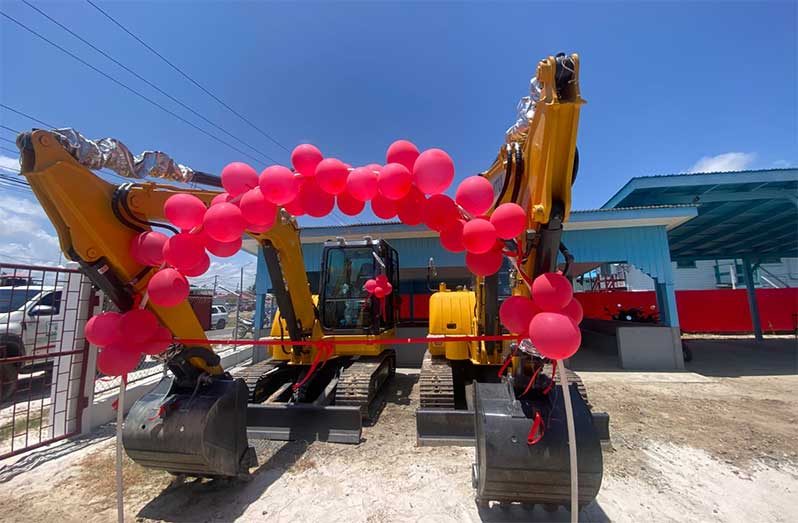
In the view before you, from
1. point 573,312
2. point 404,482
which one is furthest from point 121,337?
point 573,312

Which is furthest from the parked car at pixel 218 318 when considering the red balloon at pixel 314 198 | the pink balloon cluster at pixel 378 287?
the red balloon at pixel 314 198

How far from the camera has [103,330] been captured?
2.50 m

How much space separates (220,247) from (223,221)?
421 mm

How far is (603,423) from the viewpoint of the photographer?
3.97 m

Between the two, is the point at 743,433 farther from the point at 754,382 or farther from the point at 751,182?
the point at 751,182

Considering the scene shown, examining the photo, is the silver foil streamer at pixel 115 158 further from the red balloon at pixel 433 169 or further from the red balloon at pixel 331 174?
the red balloon at pixel 433 169

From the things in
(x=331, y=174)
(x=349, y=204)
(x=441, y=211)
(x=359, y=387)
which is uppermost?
(x=331, y=174)

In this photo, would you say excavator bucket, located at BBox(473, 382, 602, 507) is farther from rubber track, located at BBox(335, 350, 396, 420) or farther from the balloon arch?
rubber track, located at BBox(335, 350, 396, 420)

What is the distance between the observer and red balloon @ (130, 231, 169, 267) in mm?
2830

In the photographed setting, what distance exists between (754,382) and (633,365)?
92.0 inches

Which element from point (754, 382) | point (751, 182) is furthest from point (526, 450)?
point (751, 182)

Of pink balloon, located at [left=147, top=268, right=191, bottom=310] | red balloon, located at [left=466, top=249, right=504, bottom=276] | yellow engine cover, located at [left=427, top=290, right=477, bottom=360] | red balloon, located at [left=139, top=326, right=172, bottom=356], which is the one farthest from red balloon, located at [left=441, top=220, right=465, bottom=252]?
yellow engine cover, located at [left=427, top=290, right=477, bottom=360]

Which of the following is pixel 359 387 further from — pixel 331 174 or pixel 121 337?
pixel 331 174

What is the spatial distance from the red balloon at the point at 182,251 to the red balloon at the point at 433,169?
1.83 m
